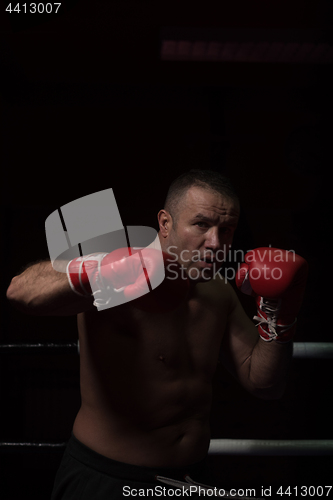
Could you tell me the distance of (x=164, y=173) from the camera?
95.7 inches

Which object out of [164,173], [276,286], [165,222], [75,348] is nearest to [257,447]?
[276,286]

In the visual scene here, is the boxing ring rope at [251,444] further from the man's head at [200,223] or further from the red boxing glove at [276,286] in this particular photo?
the man's head at [200,223]

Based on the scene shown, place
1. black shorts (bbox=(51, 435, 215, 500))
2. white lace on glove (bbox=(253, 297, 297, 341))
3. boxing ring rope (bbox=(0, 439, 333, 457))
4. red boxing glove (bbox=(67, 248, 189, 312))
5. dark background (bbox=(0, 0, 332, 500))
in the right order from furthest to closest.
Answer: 1. dark background (bbox=(0, 0, 332, 500))
2. boxing ring rope (bbox=(0, 439, 333, 457))
3. white lace on glove (bbox=(253, 297, 297, 341))
4. black shorts (bbox=(51, 435, 215, 500))
5. red boxing glove (bbox=(67, 248, 189, 312))

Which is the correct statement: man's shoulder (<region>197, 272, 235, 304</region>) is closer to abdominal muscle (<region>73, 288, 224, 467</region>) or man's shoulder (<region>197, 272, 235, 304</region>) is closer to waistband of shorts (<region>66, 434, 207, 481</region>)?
abdominal muscle (<region>73, 288, 224, 467</region>)

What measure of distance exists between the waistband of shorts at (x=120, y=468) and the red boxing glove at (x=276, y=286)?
1.59ft

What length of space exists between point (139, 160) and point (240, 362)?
1.55 meters

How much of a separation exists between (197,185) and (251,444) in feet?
2.99

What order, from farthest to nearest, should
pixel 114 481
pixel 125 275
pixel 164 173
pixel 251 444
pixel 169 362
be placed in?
1. pixel 164 173
2. pixel 251 444
3. pixel 169 362
4. pixel 114 481
5. pixel 125 275

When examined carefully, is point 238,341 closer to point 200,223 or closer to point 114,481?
point 200,223

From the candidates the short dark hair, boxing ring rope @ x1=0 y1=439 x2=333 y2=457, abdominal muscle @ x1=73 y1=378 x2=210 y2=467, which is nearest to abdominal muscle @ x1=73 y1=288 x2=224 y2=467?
abdominal muscle @ x1=73 y1=378 x2=210 y2=467

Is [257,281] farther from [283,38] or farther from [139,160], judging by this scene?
[139,160]

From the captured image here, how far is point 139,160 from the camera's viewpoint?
95.5 inches

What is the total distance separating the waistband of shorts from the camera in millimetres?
1045

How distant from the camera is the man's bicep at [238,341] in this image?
51.3 inches
